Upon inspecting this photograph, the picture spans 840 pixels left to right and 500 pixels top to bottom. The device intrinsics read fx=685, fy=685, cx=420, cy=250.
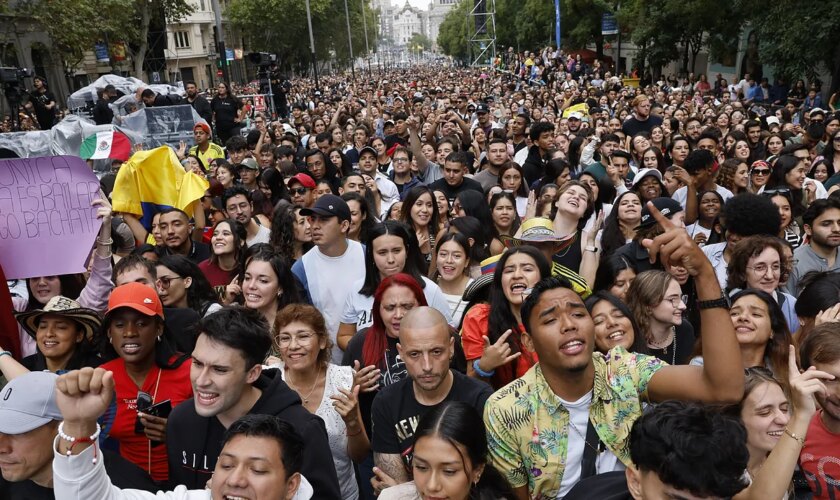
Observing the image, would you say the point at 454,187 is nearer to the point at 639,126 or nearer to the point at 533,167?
the point at 533,167

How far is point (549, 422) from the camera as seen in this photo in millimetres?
2488

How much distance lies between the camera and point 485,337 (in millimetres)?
3598

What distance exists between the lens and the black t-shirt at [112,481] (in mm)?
2512

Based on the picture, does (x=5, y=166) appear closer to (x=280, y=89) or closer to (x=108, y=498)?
(x=108, y=498)

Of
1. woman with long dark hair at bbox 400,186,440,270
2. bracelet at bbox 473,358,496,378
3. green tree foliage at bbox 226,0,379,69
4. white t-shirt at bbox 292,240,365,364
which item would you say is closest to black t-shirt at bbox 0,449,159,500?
bracelet at bbox 473,358,496,378

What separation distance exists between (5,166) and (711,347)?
4.69 meters

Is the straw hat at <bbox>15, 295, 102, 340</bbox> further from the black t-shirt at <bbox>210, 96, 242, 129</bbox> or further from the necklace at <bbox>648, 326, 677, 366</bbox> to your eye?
the black t-shirt at <bbox>210, 96, 242, 129</bbox>

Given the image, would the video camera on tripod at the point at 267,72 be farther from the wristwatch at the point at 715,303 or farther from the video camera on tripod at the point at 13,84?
the wristwatch at the point at 715,303

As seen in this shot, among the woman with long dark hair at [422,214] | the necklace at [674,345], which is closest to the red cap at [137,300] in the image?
the necklace at [674,345]

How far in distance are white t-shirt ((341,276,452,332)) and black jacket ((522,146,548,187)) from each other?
468cm

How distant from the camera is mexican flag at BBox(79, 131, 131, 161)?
306 inches

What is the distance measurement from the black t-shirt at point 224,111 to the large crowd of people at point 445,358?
824 cm

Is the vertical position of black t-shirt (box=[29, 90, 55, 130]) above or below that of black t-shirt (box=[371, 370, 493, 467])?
above

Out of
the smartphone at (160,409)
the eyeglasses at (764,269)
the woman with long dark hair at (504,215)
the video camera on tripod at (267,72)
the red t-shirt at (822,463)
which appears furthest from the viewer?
the video camera on tripod at (267,72)
